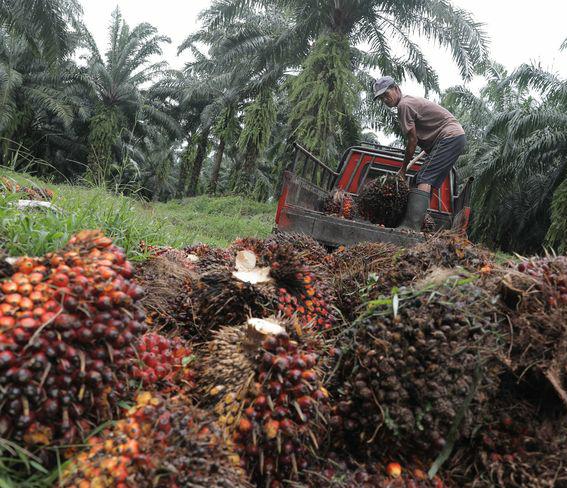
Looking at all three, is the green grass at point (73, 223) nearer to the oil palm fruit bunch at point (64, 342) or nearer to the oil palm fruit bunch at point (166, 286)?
the oil palm fruit bunch at point (166, 286)

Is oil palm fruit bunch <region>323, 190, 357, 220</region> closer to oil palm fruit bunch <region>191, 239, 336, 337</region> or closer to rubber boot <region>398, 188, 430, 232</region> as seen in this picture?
rubber boot <region>398, 188, 430, 232</region>

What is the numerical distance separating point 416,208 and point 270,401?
11.8ft

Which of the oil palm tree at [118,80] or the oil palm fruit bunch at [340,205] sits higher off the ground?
the oil palm tree at [118,80]

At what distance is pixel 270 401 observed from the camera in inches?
49.7

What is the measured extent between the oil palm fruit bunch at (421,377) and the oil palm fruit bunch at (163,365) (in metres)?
0.51

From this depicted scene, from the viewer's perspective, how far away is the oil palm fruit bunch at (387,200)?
4.81 m

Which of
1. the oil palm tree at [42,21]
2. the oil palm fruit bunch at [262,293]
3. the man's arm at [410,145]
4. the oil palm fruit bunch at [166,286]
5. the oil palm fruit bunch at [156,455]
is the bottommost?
the oil palm fruit bunch at [156,455]

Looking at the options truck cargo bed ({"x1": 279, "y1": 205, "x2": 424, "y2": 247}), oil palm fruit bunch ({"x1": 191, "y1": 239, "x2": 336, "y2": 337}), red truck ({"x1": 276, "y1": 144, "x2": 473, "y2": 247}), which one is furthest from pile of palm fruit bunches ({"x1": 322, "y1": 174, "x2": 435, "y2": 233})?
oil palm fruit bunch ({"x1": 191, "y1": 239, "x2": 336, "y2": 337})

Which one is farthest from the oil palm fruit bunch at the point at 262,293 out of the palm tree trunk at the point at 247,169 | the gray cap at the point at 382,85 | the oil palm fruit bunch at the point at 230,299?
the palm tree trunk at the point at 247,169

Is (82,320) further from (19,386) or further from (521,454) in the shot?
(521,454)

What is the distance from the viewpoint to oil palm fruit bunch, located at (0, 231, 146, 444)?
3.51 ft

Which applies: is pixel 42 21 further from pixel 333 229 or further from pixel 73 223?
pixel 73 223

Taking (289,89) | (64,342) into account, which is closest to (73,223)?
(64,342)

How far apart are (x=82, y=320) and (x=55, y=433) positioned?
0.90 ft
